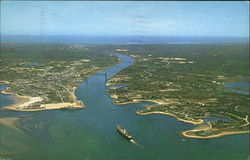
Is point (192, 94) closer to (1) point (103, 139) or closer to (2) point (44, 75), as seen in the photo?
(1) point (103, 139)

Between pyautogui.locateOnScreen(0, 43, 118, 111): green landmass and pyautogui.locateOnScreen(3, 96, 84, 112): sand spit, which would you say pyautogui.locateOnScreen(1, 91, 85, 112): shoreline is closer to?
pyautogui.locateOnScreen(3, 96, 84, 112): sand spit

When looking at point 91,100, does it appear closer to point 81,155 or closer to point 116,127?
point 116,127

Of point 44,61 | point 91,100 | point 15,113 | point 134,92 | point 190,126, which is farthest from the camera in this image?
point 44,61

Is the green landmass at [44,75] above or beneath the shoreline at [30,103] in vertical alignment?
above

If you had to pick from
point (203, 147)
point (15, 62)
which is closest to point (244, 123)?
point (203, 147)

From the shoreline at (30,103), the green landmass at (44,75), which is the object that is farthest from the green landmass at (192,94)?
the green landmass at (44,75)

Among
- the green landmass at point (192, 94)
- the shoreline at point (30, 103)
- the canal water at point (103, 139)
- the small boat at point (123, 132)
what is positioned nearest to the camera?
the canal water at point (103, 139)

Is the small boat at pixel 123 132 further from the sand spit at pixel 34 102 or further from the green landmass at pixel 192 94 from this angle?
the sand spit at pixel 34 102

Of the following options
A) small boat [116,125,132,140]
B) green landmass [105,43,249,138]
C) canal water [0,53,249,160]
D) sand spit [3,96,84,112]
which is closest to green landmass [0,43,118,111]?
sand spit [3,96,84,112]
